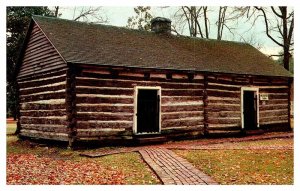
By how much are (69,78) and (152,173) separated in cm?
587

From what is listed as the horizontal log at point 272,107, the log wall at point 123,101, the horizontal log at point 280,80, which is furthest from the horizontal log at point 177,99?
the horizontal log at point 280,80

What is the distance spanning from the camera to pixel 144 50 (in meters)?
16.6

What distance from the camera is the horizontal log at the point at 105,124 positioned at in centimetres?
1344

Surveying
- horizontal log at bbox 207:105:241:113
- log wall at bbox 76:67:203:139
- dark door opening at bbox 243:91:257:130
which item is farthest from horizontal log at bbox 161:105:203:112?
dark door opening at bbox 243:91:257:130

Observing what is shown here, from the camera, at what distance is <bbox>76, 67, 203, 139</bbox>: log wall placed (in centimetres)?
1355

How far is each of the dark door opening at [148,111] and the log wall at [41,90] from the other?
3.26m

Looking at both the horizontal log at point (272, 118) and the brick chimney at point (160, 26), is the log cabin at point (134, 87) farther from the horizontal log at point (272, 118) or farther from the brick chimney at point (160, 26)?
the brick chimney at point (160, 26)

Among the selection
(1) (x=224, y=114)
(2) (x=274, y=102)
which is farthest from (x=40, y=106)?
(2) (x=274, y=102)

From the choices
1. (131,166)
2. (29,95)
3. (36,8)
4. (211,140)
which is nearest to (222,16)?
(36,8)

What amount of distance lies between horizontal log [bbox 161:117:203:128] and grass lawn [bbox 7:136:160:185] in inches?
143

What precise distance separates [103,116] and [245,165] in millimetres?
6075

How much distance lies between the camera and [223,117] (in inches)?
676

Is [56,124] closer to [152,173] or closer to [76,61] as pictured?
[76,61]

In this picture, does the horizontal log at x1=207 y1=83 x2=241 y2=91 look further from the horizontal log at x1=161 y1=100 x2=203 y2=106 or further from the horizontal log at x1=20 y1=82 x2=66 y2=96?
the horizontal log at x1=20 y1=82 x2=66 y2=96
